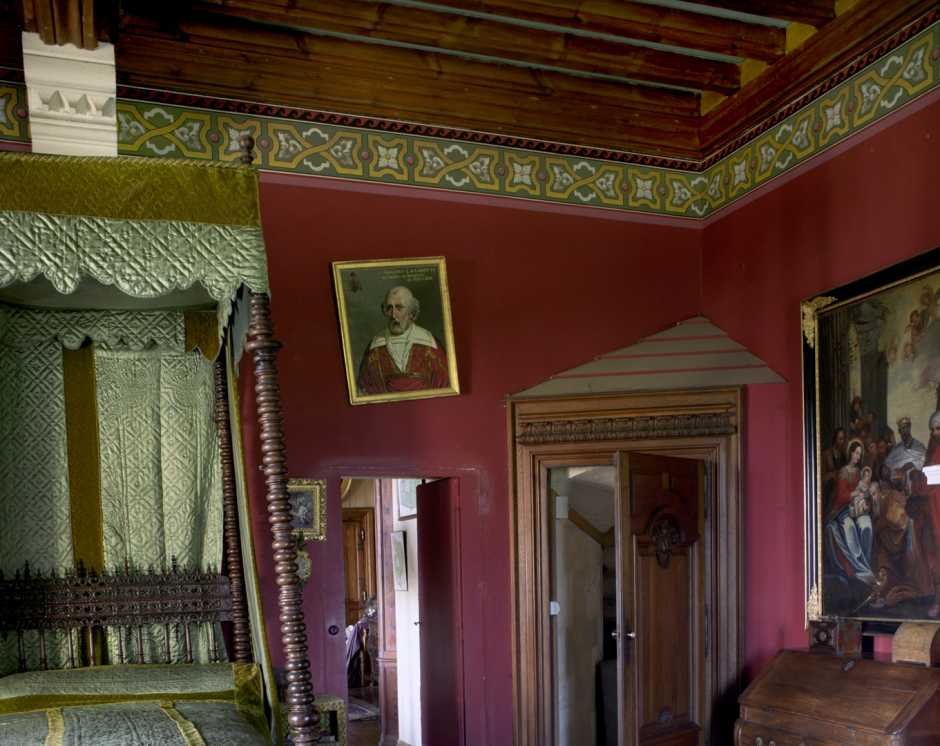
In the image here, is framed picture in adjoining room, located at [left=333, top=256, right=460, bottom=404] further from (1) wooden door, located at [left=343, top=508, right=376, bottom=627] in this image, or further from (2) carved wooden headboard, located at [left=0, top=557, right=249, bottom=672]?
(1) wooden door, located at [left=343, top=508, right=376, bottom=627]

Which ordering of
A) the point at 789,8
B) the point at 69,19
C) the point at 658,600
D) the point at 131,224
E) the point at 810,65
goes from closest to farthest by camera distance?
1. the point at 131,224
2. the point at 69,19
3. the point at 789,8
4. the point at 810,65
5. the point at 658,600

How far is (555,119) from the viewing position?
5.29 meters

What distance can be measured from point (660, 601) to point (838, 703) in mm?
1135

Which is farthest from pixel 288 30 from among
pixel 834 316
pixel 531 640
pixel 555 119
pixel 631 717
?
pixel 631 717

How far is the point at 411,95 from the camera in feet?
16.4

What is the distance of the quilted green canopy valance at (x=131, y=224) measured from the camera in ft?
9.73

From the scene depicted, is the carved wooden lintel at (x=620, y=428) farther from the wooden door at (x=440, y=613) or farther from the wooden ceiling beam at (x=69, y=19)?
the wooden ceiling beam at (x=69, y=19)

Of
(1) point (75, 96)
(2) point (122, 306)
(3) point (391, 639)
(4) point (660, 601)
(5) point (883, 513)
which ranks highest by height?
(1) point (75, 96)

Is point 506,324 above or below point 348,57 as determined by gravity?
below

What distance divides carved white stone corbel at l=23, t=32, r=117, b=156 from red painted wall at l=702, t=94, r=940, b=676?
11.8ft

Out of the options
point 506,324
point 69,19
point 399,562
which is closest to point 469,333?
point 506,324

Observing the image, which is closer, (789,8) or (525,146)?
(789,8)

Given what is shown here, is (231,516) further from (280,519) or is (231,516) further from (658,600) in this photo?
(658,600)

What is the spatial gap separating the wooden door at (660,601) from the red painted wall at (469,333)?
2.72ft
